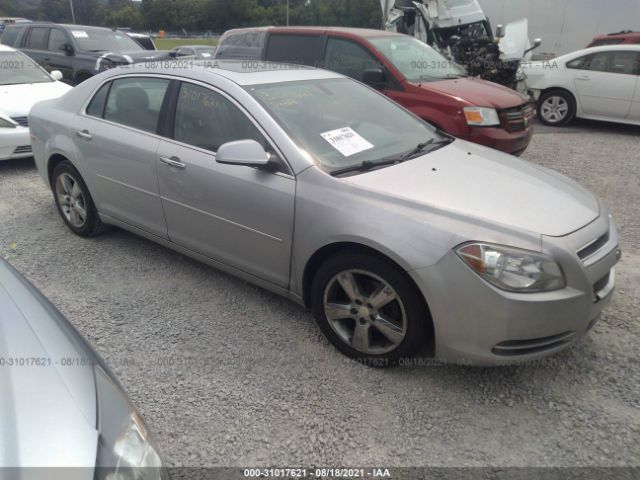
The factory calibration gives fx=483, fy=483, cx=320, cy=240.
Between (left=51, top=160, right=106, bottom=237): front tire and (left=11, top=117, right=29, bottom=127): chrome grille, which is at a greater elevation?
(left=11, top=117, right=29, bottom=127): chrome grille

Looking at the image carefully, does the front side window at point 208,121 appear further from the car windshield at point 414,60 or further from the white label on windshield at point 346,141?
the car windshield at point 414,60

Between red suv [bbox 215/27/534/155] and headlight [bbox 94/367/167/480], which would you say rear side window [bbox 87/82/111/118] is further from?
headlight [bbox 94/367/167/480]

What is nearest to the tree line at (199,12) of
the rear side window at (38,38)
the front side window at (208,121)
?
the rear side window at (38,38)

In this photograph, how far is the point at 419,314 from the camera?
2.37 meters

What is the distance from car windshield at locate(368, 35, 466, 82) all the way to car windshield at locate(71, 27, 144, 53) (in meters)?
7.02

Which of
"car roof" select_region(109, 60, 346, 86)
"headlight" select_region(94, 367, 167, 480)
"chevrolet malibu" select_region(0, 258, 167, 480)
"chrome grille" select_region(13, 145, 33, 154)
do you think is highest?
"car roof" select_region(109, 60, 346, 86)

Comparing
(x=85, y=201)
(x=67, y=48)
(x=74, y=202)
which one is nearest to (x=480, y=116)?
(x=85, y=201)

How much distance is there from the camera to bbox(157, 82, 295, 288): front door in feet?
9.09

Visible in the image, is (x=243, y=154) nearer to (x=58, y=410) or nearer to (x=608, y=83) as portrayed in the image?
(x=58, y=410)

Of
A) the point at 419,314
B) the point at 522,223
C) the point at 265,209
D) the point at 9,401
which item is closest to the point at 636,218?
the point at 522,223

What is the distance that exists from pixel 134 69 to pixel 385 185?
235cm

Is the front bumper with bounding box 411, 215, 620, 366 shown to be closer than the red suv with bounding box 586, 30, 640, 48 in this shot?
Yes

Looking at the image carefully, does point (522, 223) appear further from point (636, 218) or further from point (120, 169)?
point (636, 218)

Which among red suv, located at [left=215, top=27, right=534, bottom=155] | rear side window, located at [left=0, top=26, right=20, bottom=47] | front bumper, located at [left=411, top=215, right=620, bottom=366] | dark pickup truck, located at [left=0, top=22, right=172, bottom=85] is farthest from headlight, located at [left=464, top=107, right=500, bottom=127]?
rear side window, located at [left=0, top=26, right=20, bottom=47]
